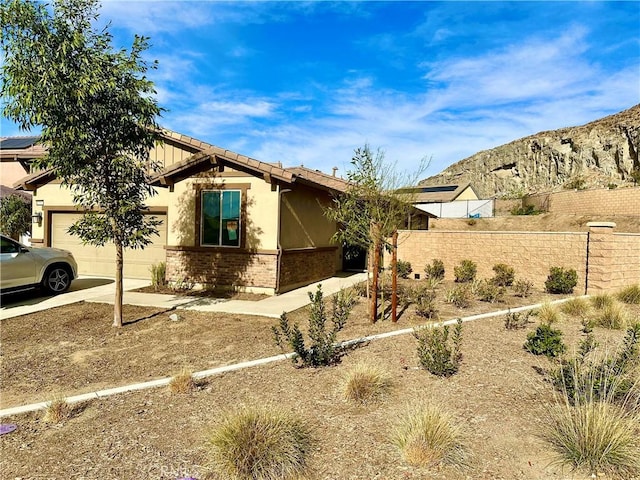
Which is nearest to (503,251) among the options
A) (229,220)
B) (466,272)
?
(466,272)

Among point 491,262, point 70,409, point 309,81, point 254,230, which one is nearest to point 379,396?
point 70,409

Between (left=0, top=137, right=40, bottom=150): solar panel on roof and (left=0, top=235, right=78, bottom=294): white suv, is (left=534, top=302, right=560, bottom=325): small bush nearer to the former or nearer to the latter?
Result: (left=0, top=235, right=78, bottom=294): white suv

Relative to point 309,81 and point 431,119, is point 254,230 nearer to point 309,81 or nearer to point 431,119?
point 309,81

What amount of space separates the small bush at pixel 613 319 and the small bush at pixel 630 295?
2905 mm

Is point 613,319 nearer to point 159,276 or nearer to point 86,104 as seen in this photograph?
point 86,104

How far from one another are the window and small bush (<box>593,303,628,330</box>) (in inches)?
354

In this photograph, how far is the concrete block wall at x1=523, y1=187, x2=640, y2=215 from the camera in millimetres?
23375

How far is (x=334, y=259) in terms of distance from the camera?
16.0 meters

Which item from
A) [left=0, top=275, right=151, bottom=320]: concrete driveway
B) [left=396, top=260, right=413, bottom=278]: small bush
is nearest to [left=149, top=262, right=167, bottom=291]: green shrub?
[left=0, top=275, right=151, bottom=320]: concrete driveway

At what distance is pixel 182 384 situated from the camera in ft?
15.9

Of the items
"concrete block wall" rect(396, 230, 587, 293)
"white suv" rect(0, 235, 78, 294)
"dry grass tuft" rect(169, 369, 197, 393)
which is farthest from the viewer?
"concrete block wall" rect(396, 230, 587, 293)

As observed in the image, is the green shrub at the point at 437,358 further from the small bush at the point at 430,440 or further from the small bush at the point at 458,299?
the small bush at the point at 458,299

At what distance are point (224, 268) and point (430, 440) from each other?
949 centimetres

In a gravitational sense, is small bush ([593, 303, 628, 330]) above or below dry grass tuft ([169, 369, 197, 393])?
above
